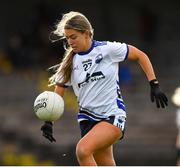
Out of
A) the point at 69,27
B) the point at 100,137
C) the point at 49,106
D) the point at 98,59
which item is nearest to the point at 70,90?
the point at 49,106

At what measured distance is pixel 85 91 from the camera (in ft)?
29.5

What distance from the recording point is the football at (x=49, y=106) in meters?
9.17

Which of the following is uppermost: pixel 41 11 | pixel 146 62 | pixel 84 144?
pixel 146 62

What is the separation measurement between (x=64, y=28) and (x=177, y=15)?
42.7 ft

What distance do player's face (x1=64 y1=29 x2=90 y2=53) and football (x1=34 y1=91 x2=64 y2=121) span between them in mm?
580

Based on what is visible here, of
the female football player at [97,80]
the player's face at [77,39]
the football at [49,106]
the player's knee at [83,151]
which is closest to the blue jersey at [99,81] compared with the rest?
the female football player at [97,80]

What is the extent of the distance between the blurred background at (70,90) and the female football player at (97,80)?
7.91m

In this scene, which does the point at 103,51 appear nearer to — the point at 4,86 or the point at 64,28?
the point at 64,28

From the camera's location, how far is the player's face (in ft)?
29.2

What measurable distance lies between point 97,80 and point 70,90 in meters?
9.96

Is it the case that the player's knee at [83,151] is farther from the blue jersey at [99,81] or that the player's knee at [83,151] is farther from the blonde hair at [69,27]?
the blonde hair at [69,27]

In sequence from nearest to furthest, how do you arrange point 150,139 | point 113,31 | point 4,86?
point 150,139
point 4,86
point 113,31

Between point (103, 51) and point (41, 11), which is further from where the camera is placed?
point (41, 11)

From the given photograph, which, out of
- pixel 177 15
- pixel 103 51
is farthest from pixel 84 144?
pixel 177 15
